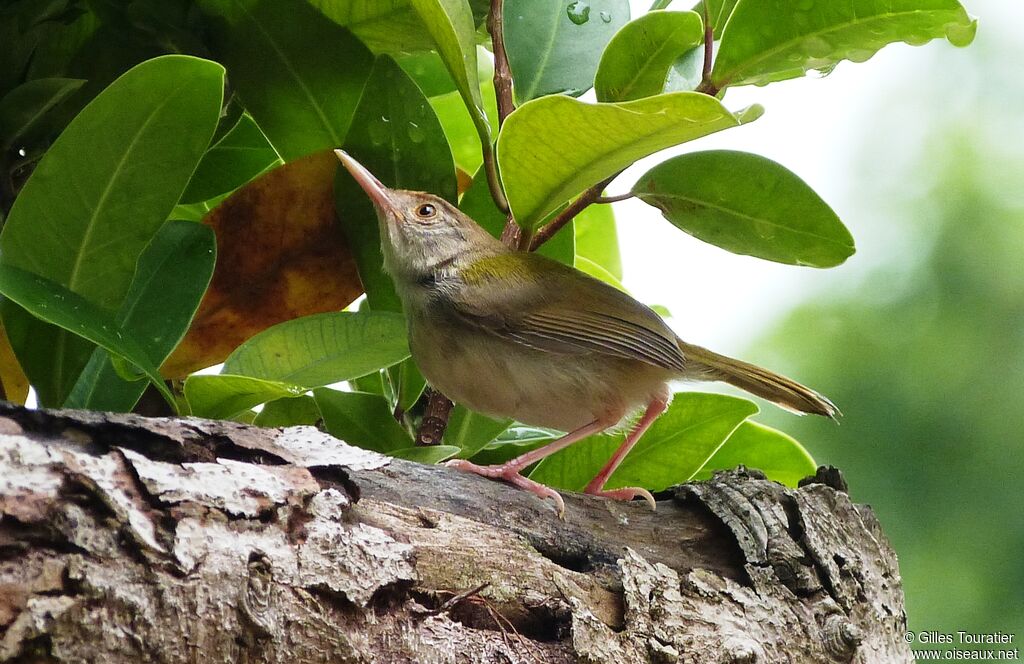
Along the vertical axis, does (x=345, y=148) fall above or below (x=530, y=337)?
above

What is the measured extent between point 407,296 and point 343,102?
0.50 m

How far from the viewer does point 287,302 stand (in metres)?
2.09

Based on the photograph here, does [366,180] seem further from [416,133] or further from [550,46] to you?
[550,46]

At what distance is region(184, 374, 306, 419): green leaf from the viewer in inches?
65.1

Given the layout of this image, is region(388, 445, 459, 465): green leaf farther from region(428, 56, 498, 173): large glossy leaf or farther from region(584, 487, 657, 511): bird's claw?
region(428, 56, 498, 173): large glossy leaf

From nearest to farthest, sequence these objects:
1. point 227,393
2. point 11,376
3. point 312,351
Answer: point 227,393
point 312,351
point 11,376

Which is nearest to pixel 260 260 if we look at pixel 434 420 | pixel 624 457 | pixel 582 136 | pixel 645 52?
pixel 434 420

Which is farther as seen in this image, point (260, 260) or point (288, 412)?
point (288, 412)

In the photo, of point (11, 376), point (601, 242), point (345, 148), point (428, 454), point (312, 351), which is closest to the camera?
point (312, 351)

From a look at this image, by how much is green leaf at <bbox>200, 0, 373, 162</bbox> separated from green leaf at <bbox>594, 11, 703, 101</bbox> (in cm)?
54

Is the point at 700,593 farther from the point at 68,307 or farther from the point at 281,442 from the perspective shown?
the point at 68,307

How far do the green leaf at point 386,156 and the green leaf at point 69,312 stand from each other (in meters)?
0.59

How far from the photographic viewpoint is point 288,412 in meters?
2.18

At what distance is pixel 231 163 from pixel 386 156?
0.39m
